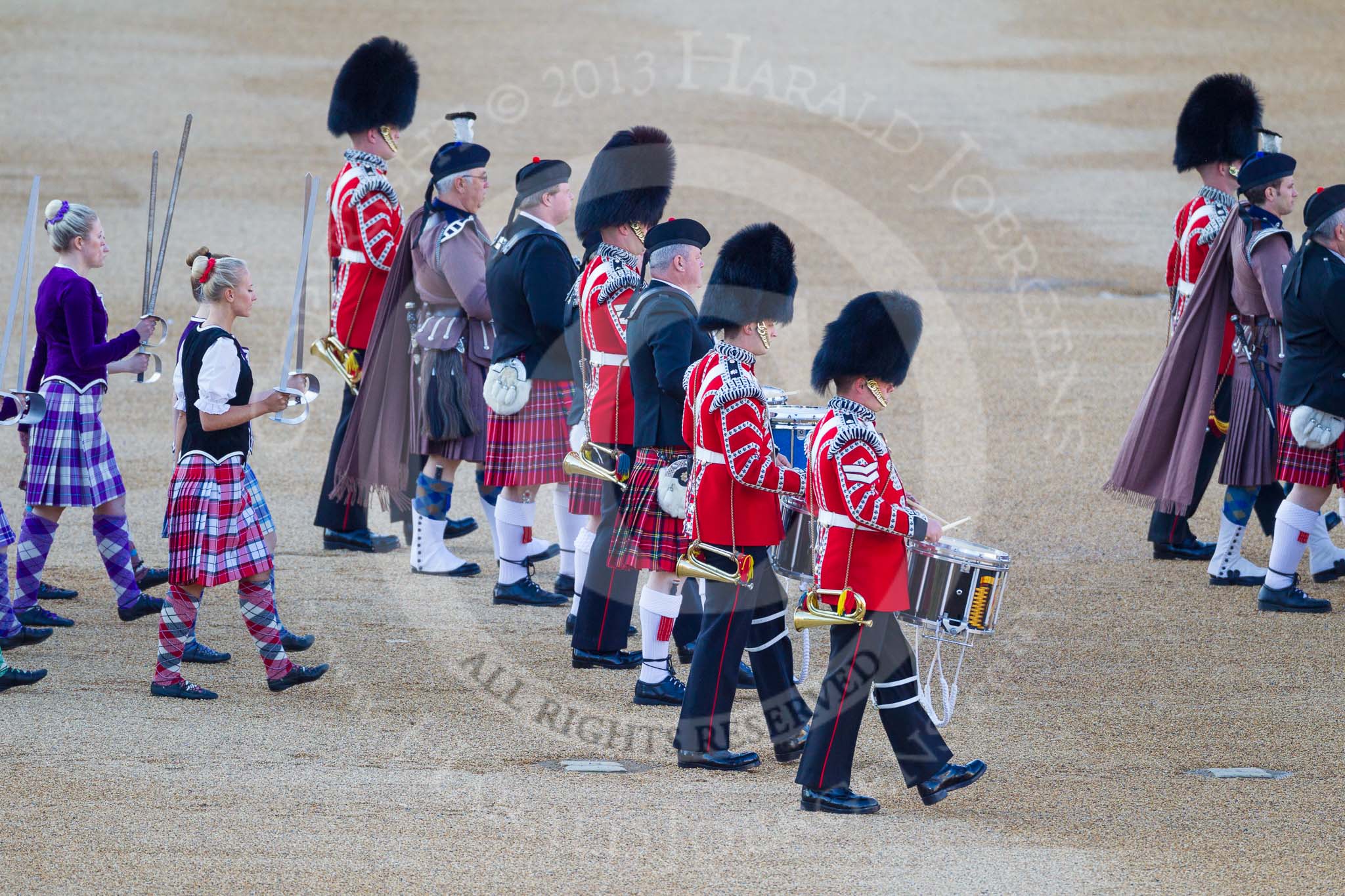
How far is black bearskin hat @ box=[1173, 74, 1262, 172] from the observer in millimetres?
6652

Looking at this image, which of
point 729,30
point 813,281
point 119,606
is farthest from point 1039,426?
point 729,30

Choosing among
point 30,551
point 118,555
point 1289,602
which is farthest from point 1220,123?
point 30,551

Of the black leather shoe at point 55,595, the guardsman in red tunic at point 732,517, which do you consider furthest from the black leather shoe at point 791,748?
the black leather shoe at point 55,595

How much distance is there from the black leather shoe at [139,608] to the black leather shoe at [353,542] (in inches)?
44.1

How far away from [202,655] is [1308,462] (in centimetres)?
383

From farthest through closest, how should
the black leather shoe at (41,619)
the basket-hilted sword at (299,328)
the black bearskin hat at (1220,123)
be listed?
the black bearskin hat at (1220,123)
the black leather shoe at (41,619)
the basket-hilted sword at (299,328)

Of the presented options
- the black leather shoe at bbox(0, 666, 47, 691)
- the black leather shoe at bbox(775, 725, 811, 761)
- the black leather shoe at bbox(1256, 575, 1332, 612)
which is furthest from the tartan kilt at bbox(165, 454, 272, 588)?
the black leather shoe at bbox(1256, 575, 1332, 612)

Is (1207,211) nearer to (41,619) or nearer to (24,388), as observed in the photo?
(24,388)

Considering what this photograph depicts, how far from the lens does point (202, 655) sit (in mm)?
5180

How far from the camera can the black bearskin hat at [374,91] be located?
6754 mm

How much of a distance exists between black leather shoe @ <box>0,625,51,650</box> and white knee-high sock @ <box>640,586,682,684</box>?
6.26 feet

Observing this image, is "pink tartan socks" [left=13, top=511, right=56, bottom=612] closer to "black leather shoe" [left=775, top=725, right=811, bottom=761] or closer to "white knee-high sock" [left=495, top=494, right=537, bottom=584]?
"white knee-high sock" [left=495, top=494, right=537, bottom=584]

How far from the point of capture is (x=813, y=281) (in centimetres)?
1202

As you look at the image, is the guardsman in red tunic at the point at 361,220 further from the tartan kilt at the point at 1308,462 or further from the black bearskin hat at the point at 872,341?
the tartan kilt at the point at 1308,462
